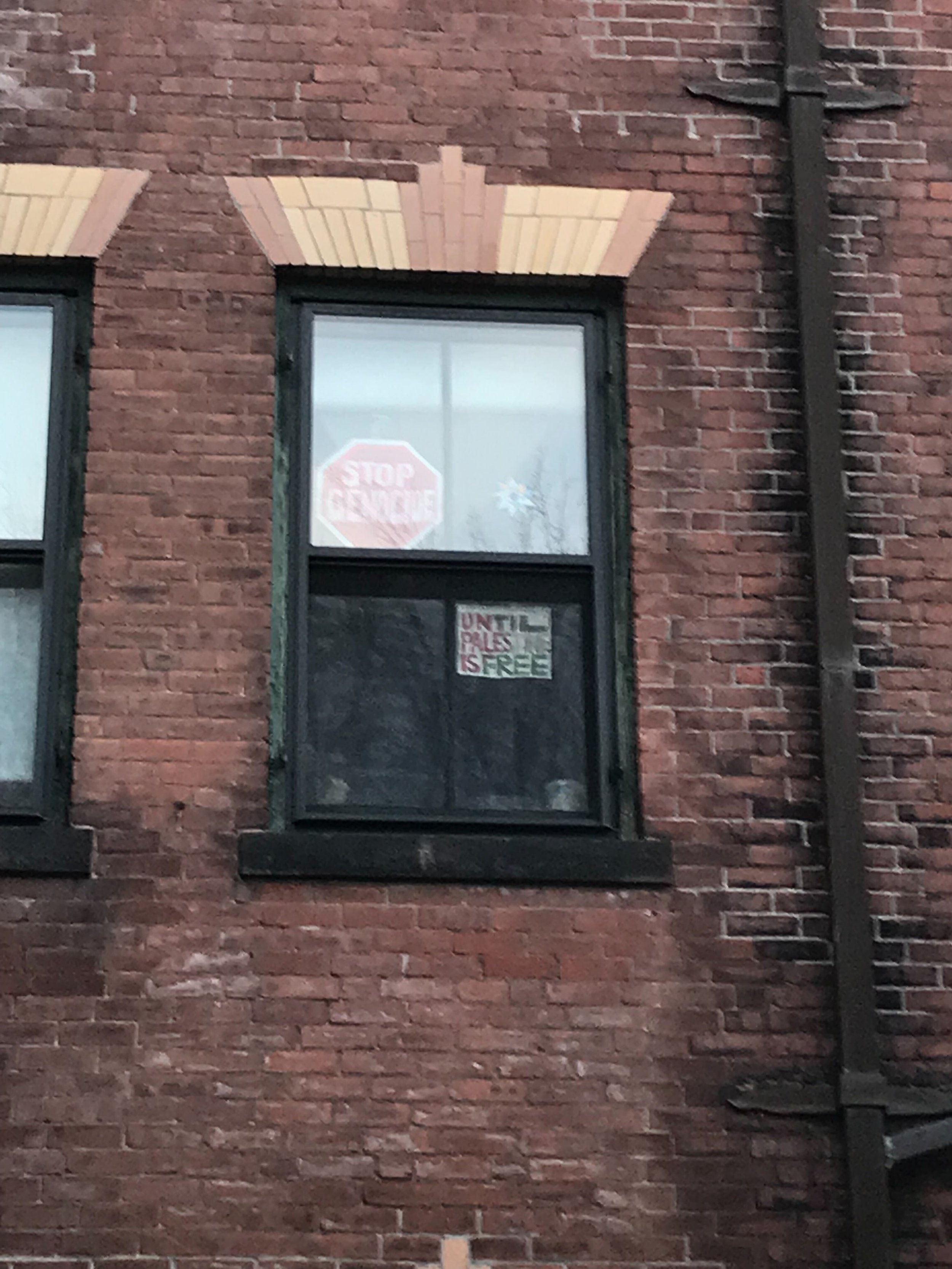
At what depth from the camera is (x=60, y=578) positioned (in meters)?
5.56

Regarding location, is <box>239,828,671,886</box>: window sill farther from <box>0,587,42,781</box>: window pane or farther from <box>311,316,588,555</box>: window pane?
<box>311,316,588,555</box>: window pane

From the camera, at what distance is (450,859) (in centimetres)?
528

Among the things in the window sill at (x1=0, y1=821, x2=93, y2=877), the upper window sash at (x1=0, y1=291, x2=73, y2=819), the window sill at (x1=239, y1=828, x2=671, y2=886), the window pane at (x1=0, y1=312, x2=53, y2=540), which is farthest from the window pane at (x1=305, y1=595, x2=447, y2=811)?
the window pane at (x1=0, y1=312, x2=53, y2=540)

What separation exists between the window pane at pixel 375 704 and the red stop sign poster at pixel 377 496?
23cm

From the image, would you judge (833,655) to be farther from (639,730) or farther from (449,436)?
(449,436)

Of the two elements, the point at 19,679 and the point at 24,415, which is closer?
the point at 19,679

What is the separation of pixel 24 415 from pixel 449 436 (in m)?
1.47

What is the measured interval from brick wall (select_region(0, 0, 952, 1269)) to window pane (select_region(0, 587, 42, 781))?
0.71ft

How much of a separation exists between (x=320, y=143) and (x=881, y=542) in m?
2.44

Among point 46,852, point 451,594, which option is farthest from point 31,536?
Answer: point 451,594

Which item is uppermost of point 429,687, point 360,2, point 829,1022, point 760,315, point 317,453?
point 360,2

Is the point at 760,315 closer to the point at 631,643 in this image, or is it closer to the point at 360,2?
the point at 631,643

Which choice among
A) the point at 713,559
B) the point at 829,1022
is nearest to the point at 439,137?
the point at 713,559

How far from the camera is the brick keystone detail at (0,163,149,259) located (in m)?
5.82
